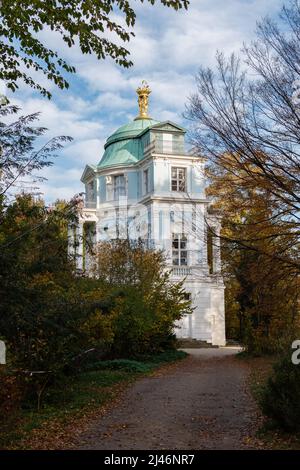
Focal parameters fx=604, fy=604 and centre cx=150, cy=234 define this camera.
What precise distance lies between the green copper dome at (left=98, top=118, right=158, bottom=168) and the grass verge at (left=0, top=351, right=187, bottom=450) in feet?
90.9

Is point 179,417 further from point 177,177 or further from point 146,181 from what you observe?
point 146,181

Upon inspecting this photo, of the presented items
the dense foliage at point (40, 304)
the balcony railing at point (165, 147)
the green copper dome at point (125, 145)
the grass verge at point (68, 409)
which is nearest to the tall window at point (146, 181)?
the balcony railing at point (165, 147)

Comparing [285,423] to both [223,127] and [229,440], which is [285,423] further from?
[223,127]

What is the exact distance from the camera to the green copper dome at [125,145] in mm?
45366

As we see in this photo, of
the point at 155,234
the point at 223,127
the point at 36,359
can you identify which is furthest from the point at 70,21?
the point at 155,234

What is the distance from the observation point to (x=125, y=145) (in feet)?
152

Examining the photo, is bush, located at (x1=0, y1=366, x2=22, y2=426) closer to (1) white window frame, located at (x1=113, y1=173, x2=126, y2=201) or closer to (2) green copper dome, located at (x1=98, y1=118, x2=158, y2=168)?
(1) white window frame, located at (x1=113, y1=173, x2=126, y2=201)

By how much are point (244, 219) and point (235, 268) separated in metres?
6.01

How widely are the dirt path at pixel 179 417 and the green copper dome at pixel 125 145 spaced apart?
29444 mm

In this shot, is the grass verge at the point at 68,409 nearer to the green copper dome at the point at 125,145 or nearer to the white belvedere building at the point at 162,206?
the white belvedere building at the point at 162,206

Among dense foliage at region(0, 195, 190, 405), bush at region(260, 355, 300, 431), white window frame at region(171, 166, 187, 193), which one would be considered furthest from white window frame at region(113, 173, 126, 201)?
bush at region(260, 355, 300, 431)

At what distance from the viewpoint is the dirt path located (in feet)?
28.6

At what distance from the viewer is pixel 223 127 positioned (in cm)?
1346
